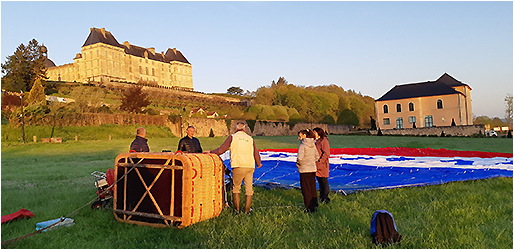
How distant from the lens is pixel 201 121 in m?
45.8

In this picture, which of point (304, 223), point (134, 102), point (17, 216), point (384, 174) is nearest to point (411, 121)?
point (134, 102)

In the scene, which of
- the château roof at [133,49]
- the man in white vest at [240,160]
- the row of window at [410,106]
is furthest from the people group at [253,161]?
the château roof at [133,49]

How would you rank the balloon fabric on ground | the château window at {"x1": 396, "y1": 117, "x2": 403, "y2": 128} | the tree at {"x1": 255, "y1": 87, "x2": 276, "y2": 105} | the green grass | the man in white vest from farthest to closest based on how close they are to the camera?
the tree at {"x1": 255, "y1": 87, "x2": 276, "y2": 105} → the château window at {"x1": 396, "y1": 117, "x2": 403, "y2": 128} → the green grass → the balloon fabric on ground → the man in white vest

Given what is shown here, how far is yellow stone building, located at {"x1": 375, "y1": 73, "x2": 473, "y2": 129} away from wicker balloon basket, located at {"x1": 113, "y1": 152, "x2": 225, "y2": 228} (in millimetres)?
52301

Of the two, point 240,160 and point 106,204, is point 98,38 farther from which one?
point 240,160

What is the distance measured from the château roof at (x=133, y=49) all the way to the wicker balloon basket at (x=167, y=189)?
92821mm

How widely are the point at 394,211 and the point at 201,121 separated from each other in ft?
133

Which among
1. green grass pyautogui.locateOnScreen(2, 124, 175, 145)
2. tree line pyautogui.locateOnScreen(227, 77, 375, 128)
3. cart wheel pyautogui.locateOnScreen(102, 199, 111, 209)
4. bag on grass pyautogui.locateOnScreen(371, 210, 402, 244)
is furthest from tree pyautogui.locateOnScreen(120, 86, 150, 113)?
bag on grass pyautogui.locateOnScreen(371, 210, 402, 244)

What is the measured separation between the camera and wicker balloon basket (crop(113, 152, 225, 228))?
18.1 ft

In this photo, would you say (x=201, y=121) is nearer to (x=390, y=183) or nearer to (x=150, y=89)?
(x=150, y=89)

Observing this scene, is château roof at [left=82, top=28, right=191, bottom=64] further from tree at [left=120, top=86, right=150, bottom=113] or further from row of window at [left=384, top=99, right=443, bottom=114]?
row of window at [left=384, top=99, right=443, bottom=114]

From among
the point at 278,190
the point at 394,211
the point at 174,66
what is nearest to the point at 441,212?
the point at 394,211

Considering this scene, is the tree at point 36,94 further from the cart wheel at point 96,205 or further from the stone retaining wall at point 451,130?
the stone retaining wall at point 451,130

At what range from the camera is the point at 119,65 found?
307 feet
